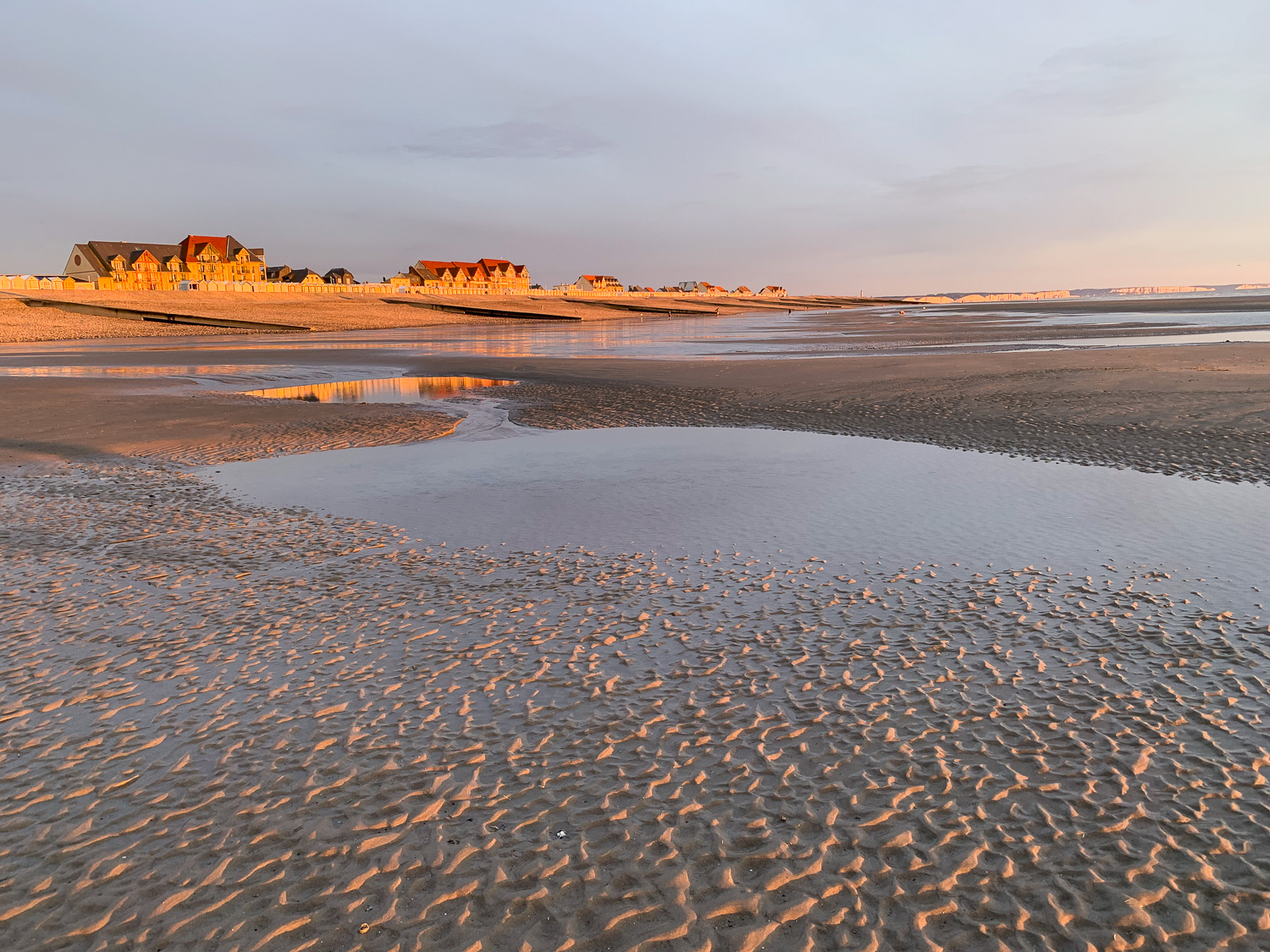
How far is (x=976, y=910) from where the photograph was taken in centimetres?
297

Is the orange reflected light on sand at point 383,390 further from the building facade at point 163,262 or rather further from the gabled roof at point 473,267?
the gabled roof at point 473,267

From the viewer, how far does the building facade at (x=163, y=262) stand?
350 ft

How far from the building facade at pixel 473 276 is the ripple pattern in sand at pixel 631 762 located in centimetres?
14871

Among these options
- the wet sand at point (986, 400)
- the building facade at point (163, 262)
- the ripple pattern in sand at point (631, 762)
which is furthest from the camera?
the building facade at point (163, 262)

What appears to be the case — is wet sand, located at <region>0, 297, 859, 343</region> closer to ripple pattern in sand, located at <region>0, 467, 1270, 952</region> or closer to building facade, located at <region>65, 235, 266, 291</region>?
building facade, located at <region>65, 235, 266, 291</region>

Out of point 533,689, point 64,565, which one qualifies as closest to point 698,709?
point 533,689

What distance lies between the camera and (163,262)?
112062 millimetres

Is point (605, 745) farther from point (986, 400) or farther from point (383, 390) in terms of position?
point (383, 390)

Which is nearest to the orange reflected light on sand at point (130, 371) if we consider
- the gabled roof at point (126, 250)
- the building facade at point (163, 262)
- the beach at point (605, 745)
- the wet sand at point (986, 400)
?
the wet sand at point (986, 400)

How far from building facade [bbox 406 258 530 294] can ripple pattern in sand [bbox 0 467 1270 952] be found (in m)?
149

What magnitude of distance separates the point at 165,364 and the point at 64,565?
22.6 meters

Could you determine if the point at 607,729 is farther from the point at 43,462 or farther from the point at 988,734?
the point at 43,462

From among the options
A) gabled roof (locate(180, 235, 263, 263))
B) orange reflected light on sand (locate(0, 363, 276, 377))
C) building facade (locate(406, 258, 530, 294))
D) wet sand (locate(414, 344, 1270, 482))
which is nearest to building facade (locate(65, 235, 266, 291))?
gabled roof (locate(180, 235, 263, 263))

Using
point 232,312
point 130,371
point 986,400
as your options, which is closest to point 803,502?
point 986,400
